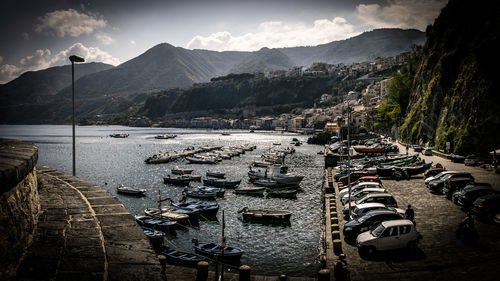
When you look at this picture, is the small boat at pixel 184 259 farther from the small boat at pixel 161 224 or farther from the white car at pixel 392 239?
the white car at pixel 392 239

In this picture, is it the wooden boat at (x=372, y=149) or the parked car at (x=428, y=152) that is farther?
the wooden boat at (x=372, y=149)

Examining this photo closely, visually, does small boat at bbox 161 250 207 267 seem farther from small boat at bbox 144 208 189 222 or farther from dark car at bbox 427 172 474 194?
dark car at bbox 427 172 474 194

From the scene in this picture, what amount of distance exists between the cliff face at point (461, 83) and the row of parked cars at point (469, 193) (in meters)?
15.7

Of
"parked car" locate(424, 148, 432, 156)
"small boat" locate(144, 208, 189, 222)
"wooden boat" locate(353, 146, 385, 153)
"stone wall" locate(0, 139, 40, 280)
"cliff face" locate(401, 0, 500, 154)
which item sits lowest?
"small boat" locate(144, 208, 189, 222)

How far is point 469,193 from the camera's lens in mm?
19594

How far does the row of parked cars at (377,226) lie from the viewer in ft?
47.3

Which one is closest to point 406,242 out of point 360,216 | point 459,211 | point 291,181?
point 360,216

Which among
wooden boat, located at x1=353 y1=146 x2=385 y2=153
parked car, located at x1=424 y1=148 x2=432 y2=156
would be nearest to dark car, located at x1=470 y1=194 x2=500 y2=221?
parked car, located at x1=424 y1=148 x2=432 y2=156

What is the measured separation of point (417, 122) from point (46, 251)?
60.4 meters

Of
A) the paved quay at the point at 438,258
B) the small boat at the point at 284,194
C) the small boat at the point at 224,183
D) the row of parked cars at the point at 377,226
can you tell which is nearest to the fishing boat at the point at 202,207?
the small boat at the point at 284,194

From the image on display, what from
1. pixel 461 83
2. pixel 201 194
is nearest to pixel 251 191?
pixel 201 194

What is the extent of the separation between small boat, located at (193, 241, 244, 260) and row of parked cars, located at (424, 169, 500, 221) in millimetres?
12959

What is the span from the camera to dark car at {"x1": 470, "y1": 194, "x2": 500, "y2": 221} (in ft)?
55.0

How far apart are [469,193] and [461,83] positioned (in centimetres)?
2762
